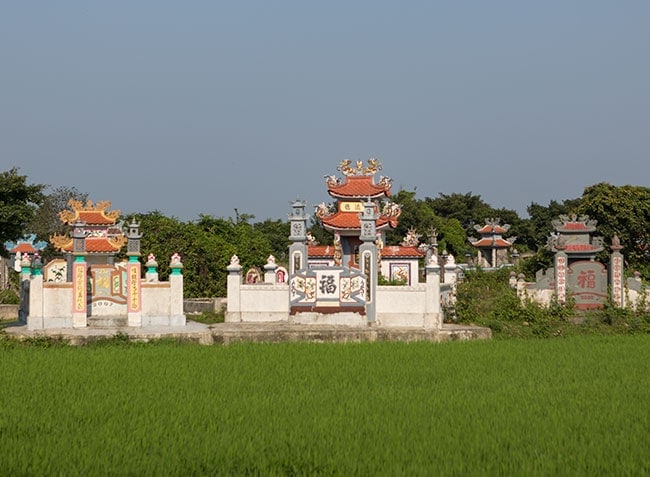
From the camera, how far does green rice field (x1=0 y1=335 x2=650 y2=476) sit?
10.0m

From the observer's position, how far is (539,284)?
2669 centimetres

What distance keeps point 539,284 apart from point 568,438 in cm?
1597

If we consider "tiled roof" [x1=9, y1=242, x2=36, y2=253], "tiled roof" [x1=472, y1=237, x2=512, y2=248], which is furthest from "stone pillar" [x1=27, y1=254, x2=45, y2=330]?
"tiled roof" [x1=472, y1=237, x2=512, y2=248]

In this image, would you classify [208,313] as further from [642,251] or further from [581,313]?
[642,251]

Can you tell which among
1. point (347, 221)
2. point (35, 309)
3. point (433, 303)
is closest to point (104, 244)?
point (35, 309)

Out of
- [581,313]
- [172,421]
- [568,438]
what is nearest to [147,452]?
[172,421]

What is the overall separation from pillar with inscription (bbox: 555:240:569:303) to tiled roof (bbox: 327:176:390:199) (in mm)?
9012

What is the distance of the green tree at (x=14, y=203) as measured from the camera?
101 ft

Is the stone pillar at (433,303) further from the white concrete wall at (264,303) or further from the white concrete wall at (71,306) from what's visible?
the white concrete wall at (71,306)

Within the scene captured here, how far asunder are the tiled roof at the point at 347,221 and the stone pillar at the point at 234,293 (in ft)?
33.8

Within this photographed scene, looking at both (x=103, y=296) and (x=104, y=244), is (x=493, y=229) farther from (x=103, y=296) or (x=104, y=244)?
(x=103, y=296)

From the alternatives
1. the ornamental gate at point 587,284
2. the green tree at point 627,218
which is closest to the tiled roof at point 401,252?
the green tree at point 627,218

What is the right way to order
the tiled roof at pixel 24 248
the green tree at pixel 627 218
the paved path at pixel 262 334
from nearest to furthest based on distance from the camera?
the paved path at pixel 262 334
the green tree at pixel 627 218
the tiled roof at pixel 24 248

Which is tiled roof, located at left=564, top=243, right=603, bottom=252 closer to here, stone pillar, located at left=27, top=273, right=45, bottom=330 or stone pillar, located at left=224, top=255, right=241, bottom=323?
stone pillar, located at left=224, top=255, right=241, bottom=323
